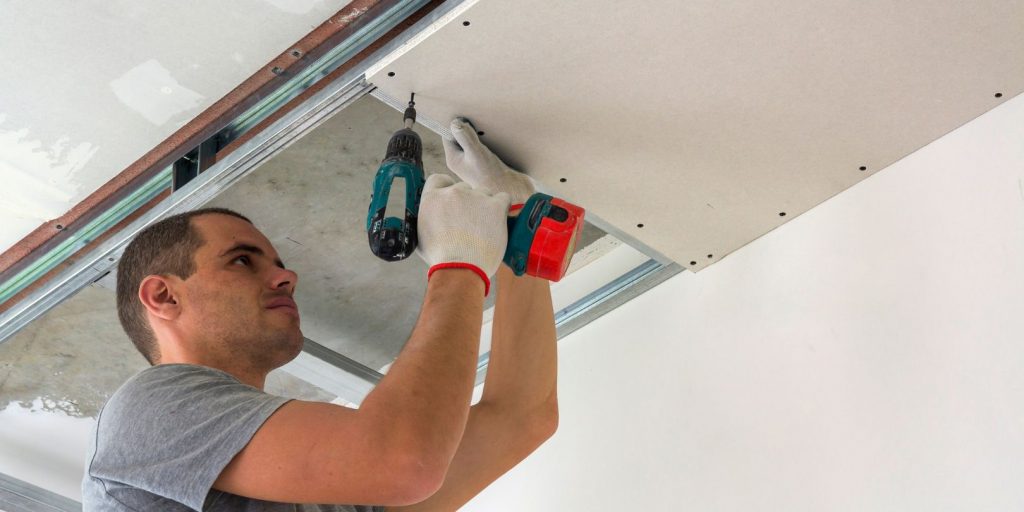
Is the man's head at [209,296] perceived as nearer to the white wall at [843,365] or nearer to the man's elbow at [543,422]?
the man's elbow at [543,422]

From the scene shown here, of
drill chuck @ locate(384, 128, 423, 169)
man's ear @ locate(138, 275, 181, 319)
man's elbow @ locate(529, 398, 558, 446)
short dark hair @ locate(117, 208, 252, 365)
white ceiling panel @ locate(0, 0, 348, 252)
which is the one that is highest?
white ceiling panel @ locate(0, 0, 348, 252)

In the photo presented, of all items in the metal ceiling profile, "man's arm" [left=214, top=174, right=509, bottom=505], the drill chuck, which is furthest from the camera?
the metal ceiling profile

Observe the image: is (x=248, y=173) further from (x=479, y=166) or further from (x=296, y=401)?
(x=296, y=401)

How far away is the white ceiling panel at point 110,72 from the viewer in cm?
209

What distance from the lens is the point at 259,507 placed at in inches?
63.0

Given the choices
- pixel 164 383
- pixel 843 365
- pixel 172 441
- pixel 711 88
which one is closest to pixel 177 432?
pixel 172 441

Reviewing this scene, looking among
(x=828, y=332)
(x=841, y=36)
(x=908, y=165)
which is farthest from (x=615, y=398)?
(x=841, y=36)

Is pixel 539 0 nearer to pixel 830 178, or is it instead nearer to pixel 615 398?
pixel 830 178

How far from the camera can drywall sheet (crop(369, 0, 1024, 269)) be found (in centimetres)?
191

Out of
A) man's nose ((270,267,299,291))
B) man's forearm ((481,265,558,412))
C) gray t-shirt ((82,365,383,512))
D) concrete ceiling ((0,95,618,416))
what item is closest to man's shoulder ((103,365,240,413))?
gray t-shirt ((82,365,383,512))

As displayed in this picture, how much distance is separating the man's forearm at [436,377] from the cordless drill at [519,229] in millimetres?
190

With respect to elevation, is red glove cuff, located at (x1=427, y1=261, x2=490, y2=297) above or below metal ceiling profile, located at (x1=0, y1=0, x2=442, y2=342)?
below

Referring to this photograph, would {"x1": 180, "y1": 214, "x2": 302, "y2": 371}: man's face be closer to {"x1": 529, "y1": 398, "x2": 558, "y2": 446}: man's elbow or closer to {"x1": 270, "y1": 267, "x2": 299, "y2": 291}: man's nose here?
{"x1": 270, "y1": 267, "x2": 299, "y2": 291}: man's nose

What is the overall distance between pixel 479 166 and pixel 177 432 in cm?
87
